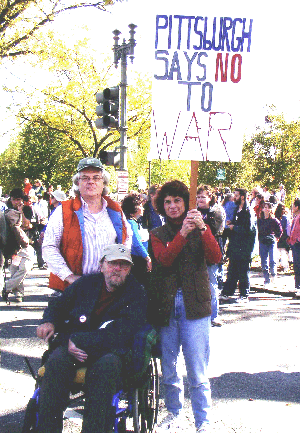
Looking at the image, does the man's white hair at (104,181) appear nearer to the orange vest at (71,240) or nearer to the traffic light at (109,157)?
the orange vest at (71,240)

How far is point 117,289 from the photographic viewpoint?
3.75 metres

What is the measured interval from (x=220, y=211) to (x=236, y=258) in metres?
2.41

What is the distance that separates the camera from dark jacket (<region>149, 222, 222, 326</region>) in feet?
12.2

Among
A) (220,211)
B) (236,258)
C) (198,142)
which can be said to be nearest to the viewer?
(198,142)

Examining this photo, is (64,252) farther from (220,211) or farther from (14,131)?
(14,131)

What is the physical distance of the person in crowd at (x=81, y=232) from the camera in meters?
3.82

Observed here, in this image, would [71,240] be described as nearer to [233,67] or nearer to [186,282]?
[186,282]

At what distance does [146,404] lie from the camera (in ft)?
12.1

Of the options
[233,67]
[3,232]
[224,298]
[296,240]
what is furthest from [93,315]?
[296,240]

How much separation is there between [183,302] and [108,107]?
6818 millimetres

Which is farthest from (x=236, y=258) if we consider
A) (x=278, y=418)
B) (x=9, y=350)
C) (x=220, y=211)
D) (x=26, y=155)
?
(x=26, y=155)

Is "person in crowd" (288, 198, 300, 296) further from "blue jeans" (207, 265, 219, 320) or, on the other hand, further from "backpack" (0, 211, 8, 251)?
"backpack" (0, 211, 8, 251)

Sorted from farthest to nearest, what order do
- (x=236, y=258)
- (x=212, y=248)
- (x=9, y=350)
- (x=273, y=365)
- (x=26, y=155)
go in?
(x=26, y=155), (x=236, y=258), (x=9, y=350), (x=273, y=365), (x=212, y=248)

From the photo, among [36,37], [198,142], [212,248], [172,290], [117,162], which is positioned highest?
[36,37]
